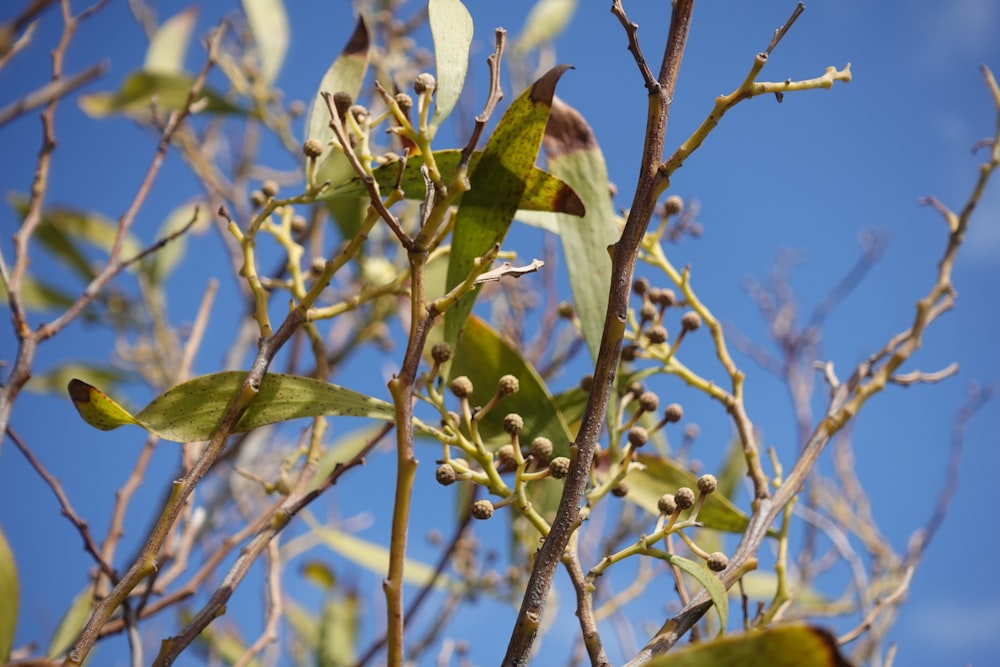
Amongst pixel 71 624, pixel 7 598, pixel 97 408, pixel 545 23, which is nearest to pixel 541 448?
pixel 97 408

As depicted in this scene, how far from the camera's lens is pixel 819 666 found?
44 cm

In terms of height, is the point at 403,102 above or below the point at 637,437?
above

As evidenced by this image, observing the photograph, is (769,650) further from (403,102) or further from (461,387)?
(403,102)

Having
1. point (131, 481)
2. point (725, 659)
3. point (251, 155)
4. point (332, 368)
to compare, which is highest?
point (251, 155)

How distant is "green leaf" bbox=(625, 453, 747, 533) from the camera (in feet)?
3.19

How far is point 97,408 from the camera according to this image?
69 cm

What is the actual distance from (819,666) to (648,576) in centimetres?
157

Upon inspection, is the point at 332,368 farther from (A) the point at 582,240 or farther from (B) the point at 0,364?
(A) the point at 582,240

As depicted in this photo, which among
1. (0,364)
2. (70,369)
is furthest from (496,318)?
(0,364)

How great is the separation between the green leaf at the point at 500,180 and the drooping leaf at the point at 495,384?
0.52ft

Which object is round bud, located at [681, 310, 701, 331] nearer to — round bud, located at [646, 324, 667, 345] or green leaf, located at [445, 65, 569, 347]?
round bud, located at [646, 324, 667, 345]

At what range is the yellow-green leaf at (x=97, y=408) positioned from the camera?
2.23ft

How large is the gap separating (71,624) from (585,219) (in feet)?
3.66

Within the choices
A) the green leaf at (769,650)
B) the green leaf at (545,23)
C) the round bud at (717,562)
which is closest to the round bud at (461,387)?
the round bud at (717,562)
